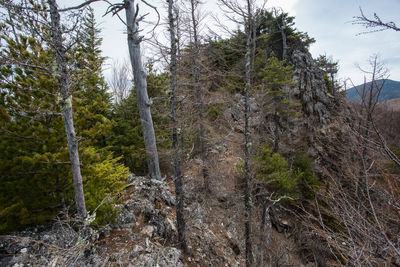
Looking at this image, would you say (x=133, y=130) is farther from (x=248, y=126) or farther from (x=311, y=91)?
(x=311, y=91)

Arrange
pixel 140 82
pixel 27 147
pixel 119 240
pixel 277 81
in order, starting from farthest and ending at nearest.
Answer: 1. pixel 277 81
2. pixel 140 82
3. pixel 119 240
4. pixel 27 147

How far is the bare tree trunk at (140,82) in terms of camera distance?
539 centimetres

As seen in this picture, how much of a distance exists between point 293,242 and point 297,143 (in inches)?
310

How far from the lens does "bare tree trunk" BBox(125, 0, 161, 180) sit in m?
5.39

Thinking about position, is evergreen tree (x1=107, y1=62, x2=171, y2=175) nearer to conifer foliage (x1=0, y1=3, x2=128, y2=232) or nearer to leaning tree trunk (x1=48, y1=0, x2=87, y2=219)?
conifer foliage (x1=0, y1=3, x2=128, y2=232)

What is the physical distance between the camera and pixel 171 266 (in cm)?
405

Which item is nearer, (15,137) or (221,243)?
(15,137)

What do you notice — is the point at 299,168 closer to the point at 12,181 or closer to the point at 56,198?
the point at 56,198

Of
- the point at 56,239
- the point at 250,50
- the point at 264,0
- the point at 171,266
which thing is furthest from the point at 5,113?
the point at 264,0

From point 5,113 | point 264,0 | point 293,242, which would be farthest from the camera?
point 293,242

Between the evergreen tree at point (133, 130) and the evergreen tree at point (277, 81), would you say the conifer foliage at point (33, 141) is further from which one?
the evergreen tree at point (277, 81)

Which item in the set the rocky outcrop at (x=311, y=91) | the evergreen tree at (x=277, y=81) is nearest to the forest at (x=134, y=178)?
the evergreen tree at (x=277, y=81)

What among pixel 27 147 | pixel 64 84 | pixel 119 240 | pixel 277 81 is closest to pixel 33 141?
pixel 27 147

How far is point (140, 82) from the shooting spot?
19.1 ft
